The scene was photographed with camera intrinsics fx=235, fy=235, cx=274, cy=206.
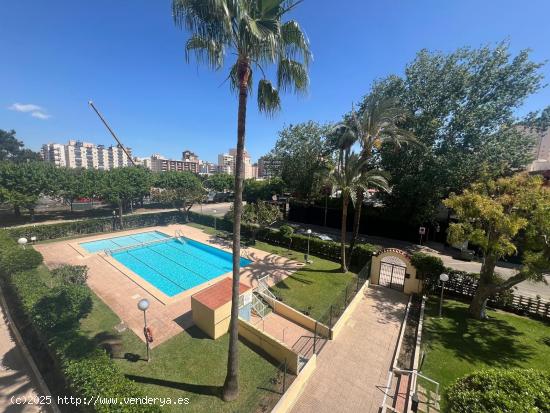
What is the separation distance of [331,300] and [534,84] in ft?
83.9

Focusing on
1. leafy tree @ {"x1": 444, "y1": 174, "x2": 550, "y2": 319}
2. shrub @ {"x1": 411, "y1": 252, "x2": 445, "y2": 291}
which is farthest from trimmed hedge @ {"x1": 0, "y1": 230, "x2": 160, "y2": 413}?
shrub @ {"x1": 411, "y1": 252, "x2": 445, "y2": 291}

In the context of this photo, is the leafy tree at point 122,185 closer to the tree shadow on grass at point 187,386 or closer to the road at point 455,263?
the tree shadow on grass at point 187,386

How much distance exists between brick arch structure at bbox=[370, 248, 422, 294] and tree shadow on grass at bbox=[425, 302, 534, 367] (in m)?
2.07

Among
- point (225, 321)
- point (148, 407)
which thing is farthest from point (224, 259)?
point (148, 407)

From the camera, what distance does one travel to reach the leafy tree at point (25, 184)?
2571 centimetres

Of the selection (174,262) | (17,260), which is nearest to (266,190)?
(174,262)

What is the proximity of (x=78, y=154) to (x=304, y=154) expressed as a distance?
148991mm

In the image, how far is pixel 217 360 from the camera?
363 inches

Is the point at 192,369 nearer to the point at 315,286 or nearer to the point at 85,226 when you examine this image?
the point at 315,286

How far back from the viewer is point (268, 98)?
6.99 metres

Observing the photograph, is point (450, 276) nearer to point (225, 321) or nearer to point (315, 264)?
point (315, 264)

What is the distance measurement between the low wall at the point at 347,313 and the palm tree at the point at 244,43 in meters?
5.97

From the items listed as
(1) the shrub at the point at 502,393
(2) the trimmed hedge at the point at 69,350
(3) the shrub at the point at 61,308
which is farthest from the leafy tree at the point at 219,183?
(1) the shrub at the point at 502,393

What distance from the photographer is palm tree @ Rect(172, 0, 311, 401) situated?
555 centimetres
